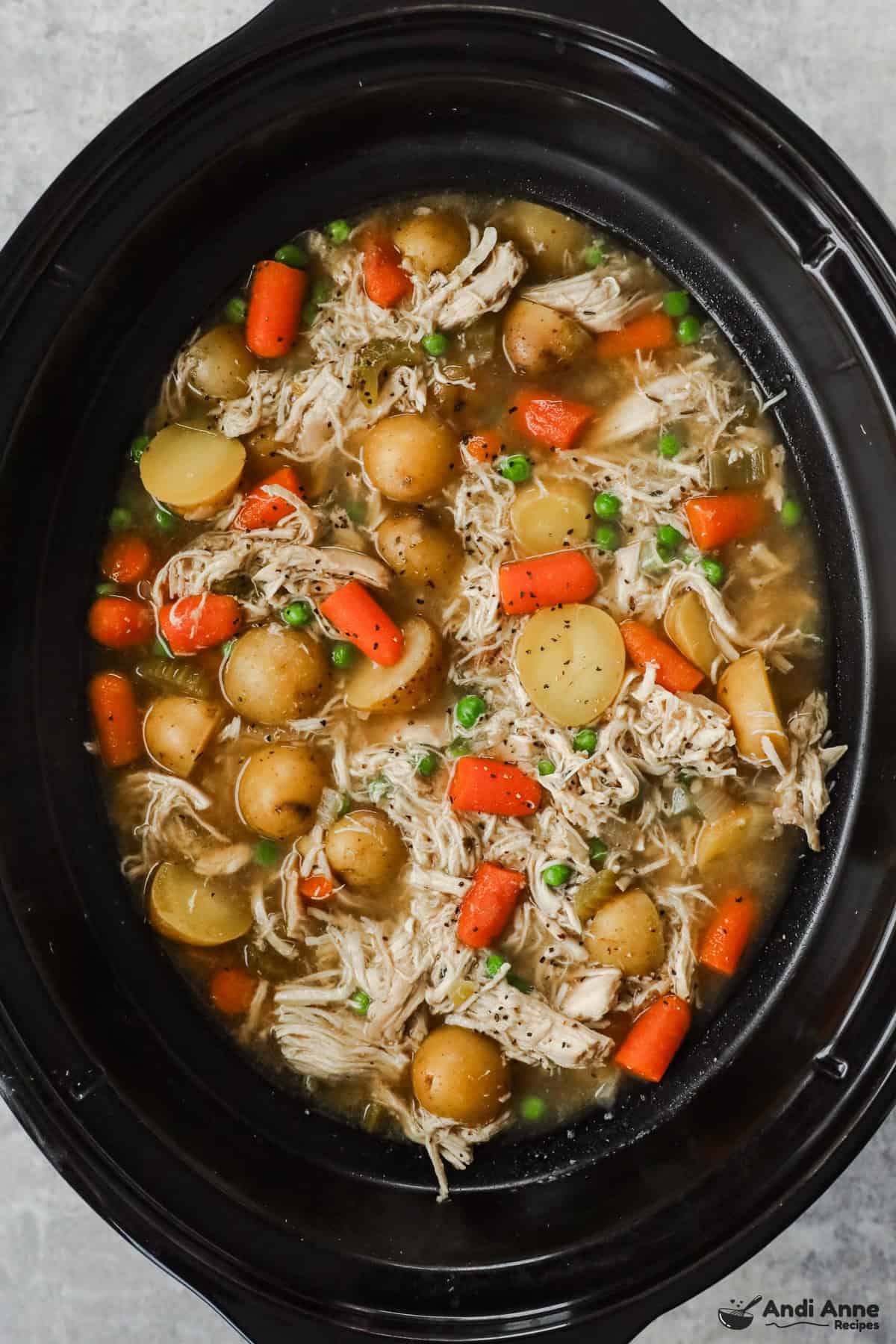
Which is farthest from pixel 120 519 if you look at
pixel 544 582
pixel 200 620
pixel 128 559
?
pixel 544 582

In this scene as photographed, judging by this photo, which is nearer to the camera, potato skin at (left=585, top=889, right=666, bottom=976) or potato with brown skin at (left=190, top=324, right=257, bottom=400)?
potato skin at (left=585, top=889, right=666, bottom=976)

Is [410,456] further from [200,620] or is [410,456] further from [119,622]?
[119,622]

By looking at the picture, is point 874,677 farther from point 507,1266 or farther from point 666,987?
point 507,1266

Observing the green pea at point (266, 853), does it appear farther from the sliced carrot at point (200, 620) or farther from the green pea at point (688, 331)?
the green pea at point (688, 331)

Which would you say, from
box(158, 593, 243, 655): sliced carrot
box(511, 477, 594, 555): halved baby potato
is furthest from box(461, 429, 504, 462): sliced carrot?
box(158, 593, 243, 655): sliced carrot

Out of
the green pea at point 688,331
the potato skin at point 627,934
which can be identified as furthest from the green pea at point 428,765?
the green pea at point 688,331

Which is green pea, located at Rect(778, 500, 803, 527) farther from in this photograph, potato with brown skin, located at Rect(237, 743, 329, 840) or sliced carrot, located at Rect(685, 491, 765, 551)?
potato with brown skin, located at Rect(237, 743, 329, 840)

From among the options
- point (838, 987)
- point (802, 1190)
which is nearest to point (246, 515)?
point (838, 987)
